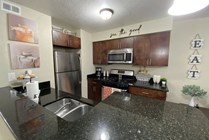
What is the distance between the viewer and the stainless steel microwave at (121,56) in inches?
98.2

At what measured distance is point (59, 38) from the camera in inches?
91.3

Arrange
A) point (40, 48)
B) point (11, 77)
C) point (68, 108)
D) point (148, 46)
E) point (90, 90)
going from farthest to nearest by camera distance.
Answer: point (90, 90) < point (148, 46) < point (40, 48) < point (11, 77) < point (68, 108)

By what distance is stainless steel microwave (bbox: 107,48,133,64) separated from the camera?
2494 mm

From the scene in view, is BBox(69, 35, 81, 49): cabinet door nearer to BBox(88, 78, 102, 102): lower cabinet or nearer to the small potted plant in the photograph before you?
BBox(88, 78, 102, 102): lower cabinet

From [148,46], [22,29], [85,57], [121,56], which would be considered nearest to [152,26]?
[148,46]

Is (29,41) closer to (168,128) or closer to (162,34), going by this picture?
(168,128)

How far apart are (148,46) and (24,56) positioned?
256cm

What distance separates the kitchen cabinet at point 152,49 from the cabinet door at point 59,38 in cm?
176

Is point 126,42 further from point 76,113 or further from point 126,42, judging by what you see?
point 76,113

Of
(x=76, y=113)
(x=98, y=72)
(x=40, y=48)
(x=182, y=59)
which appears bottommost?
(x=76, y=113)

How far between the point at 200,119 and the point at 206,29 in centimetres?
234

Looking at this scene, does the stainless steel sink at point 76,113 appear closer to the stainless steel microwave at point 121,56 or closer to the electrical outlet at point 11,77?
the electrical outlet at point 11,77

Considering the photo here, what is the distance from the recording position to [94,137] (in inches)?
22.5

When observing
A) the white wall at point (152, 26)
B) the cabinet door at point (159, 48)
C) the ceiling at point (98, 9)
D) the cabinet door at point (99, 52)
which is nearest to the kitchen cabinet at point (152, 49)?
the cabinet door at point (159, 48)
